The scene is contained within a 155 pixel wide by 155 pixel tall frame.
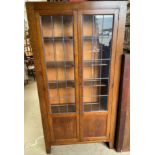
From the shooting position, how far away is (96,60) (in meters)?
1.80

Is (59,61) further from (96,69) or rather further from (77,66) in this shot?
(96,69)

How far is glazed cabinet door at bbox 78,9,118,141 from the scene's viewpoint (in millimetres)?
1618

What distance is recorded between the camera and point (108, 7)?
152 centimetres

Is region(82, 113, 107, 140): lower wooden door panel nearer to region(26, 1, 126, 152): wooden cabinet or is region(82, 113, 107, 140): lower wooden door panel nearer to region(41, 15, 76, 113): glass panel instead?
region(26, 1, 126, 152): wooden cabinet

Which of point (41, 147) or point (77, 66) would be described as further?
point (41, 147)

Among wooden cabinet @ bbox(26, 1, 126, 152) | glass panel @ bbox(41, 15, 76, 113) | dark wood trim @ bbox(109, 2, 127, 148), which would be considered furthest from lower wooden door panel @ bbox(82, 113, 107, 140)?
glass panel @ bbox(41, 15, 76, 113)

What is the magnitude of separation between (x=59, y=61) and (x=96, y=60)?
17.4 inches

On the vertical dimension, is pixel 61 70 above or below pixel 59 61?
below

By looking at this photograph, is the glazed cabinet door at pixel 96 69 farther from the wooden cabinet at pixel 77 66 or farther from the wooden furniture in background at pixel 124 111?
the wooden furniture in background at pixel 124 111

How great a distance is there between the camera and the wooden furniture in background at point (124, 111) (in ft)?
5.60

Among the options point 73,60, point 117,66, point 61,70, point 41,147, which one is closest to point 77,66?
point 73,60

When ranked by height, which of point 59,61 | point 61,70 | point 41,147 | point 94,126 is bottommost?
point 41,147
